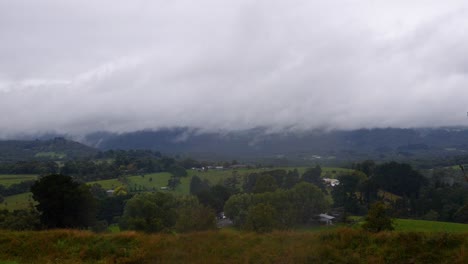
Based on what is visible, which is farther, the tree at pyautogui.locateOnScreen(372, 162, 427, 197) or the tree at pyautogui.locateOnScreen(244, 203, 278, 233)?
the tree at pyautogui.locateOnScreen(372, 162, 427, 197)

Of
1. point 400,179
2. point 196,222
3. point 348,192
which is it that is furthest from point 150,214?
point 400,179

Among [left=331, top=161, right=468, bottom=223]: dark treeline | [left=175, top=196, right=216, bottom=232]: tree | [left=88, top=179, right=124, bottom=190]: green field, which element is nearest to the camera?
[left=175, top=196, right=216, bottom=232]: tree

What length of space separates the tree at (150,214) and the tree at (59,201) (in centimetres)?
341

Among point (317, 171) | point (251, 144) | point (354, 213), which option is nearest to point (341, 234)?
point (354, 213)

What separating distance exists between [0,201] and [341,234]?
58090mm

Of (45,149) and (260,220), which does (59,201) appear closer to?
(260,220)

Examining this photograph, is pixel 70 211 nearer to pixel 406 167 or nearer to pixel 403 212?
pixel 403 212

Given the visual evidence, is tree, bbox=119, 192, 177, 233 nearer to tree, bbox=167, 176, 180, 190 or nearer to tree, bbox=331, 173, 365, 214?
tree, bbox=331, 173, 365, 214

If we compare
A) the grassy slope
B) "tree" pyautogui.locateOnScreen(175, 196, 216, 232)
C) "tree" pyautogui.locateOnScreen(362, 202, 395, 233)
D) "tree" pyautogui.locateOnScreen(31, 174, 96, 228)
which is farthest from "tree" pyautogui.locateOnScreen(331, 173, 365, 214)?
"tree" pyautogui.locateOnScreen(31, 174, 96, 228)

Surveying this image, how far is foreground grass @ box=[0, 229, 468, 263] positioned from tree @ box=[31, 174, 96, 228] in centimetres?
809

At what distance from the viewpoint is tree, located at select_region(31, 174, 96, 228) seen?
2306 cm

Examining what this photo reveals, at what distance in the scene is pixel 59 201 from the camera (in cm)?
2327

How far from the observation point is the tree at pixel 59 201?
23062 millimetres

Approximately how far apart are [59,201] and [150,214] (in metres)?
6.20
